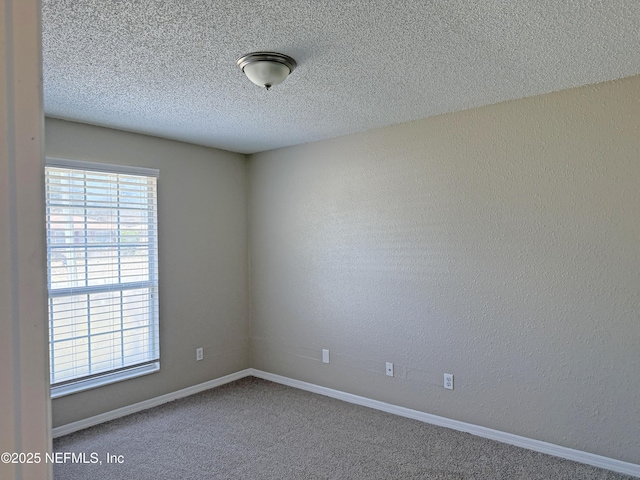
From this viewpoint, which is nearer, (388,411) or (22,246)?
(22,246)

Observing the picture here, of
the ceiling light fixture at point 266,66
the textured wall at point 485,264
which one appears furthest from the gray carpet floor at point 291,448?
the ceiling light fixture at point 266,66

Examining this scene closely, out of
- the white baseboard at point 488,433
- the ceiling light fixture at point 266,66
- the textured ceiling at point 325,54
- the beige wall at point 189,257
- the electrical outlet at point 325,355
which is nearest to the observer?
the textured ceiling at point 325,54

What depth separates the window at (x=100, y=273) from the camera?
3252 millimetres

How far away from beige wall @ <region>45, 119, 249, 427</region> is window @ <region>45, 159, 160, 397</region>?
0.10m

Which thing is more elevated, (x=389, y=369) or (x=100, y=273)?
(x=100, y=273)

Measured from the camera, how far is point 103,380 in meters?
3.53

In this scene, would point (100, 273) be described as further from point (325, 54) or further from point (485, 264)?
point (485, 264)

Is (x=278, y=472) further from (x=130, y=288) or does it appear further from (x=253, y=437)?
(x=130, y=288)

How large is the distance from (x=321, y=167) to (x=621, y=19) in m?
2.58

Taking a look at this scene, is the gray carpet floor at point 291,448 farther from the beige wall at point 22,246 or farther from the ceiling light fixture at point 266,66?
the beige wall at point 22,246

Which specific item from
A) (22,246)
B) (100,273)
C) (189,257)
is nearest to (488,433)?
(189,257)

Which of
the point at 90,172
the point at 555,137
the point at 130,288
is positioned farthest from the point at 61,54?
the point at 555,137

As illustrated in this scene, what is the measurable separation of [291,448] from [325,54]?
255 cm

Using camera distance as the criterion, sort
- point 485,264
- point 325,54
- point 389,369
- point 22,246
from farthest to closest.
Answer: point 389,369 → point 485,264 → point 325,54 → point 22,246
